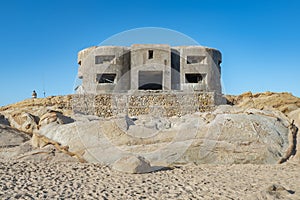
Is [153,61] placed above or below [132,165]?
above

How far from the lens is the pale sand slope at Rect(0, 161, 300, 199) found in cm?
589

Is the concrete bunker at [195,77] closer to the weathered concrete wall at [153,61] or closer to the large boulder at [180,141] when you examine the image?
the weathered concrete wall at [153,61]

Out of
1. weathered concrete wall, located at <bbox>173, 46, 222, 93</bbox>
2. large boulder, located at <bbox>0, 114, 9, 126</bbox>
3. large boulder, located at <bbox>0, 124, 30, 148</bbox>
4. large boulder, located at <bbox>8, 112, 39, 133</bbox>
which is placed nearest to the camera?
large boulder, located at <bbox>0, 124, 30, 148</bbox>

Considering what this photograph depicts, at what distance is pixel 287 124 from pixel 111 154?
6.04 m

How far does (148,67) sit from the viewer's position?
1794cm

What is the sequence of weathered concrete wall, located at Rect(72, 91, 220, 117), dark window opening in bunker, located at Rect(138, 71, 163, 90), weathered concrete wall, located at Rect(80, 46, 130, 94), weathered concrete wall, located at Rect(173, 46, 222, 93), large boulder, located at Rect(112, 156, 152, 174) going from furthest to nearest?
dark window opening in bunker, located at Rect(138, 71, 163, 90) → weathered concrete wall, located at Rect(173, 46, 222, 93) → weathered concrete wall, located at Rect(80, 46, 130, 94) → weathered concrete wall, located at Rect(72, 91, 220, 117) → large boulder, located at Rect(112, 156, 152, 174)

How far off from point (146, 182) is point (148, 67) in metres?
11.7

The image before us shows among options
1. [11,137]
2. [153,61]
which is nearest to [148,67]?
[153,61]

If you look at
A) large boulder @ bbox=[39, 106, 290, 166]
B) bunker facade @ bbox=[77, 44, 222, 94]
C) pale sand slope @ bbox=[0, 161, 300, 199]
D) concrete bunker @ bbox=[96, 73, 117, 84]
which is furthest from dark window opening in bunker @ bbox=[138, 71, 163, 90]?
pale sand slope @ bbox=[0, 161, 300, 199]

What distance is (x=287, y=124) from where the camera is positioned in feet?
33.6

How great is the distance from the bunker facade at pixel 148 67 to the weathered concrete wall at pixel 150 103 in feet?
3.21

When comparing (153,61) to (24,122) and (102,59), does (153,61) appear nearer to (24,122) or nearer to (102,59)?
(102,59)

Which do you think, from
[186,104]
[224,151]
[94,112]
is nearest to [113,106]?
[94,112]

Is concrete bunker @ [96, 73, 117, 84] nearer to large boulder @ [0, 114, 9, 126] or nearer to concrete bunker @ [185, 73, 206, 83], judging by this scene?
concrete bunker @ [185, 73, 206, 83]
